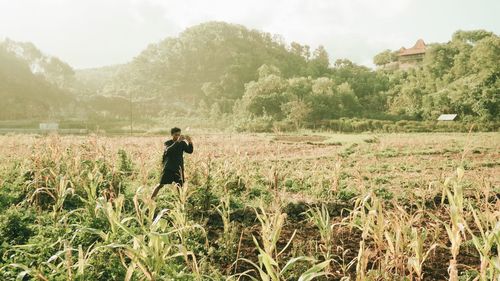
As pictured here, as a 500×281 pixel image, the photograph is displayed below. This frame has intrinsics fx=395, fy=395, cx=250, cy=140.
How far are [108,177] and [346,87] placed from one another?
49.3m

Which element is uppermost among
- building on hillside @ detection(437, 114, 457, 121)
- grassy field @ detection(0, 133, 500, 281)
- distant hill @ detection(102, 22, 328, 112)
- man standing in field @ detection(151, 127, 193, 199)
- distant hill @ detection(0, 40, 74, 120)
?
distant hill @ detection(102, 22, 328, 112)

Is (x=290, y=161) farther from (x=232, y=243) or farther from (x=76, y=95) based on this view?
(x=76, y=95)

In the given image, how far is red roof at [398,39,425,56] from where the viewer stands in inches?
2814

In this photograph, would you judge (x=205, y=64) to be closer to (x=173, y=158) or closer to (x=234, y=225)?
(x=173, y=158)

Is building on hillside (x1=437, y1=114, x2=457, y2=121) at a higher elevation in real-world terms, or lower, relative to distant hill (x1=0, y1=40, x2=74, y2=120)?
lower

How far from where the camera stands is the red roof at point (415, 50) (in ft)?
235

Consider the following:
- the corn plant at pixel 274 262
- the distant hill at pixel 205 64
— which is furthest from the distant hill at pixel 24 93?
the corn plant at pixel 274 262

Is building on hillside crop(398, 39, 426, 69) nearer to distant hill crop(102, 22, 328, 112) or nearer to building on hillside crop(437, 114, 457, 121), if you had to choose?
distant hill crop(102, 22, 328, 112)

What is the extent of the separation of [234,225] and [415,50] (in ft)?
252

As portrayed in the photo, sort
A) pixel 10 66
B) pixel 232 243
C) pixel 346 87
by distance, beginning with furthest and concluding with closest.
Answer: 1. pixel 346 87
2. pixel 10 66
3. pixel 232 243

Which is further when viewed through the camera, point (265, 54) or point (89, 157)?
point (265, 54)

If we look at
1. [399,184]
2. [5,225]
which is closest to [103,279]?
[5,225]

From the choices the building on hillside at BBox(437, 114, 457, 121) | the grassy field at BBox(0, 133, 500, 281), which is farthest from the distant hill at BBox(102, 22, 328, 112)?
the grassy field at BBox(0, 133, 500, 281)

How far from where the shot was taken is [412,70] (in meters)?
61.1
